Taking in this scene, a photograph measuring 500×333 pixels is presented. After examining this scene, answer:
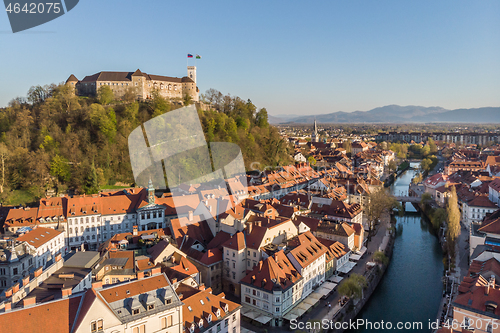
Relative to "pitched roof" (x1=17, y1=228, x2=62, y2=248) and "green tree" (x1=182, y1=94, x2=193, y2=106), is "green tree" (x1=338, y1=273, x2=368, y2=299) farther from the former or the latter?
"green tree" (x1=182, y1=94, x2=193, y2=106)

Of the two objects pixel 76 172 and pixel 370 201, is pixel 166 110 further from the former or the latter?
pixel 370 201

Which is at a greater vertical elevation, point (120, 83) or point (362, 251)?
point (120, 83)

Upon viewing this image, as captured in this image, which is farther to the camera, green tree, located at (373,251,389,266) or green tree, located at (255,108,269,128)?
green tree, located at (255,108,269,128)

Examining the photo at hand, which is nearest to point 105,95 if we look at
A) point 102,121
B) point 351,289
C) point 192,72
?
point 102,121

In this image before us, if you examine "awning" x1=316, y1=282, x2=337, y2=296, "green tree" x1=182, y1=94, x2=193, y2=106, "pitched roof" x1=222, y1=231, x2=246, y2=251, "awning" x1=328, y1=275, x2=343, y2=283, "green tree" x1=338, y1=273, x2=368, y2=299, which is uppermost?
"green tree" x1=182, y1=94, x2=193, y2=106

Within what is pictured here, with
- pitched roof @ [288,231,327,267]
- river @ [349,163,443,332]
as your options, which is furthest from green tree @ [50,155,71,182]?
river @ [349,163,443,332]

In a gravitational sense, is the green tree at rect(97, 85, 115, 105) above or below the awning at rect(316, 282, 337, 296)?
above

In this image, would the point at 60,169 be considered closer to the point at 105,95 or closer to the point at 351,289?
the point at 105,95
